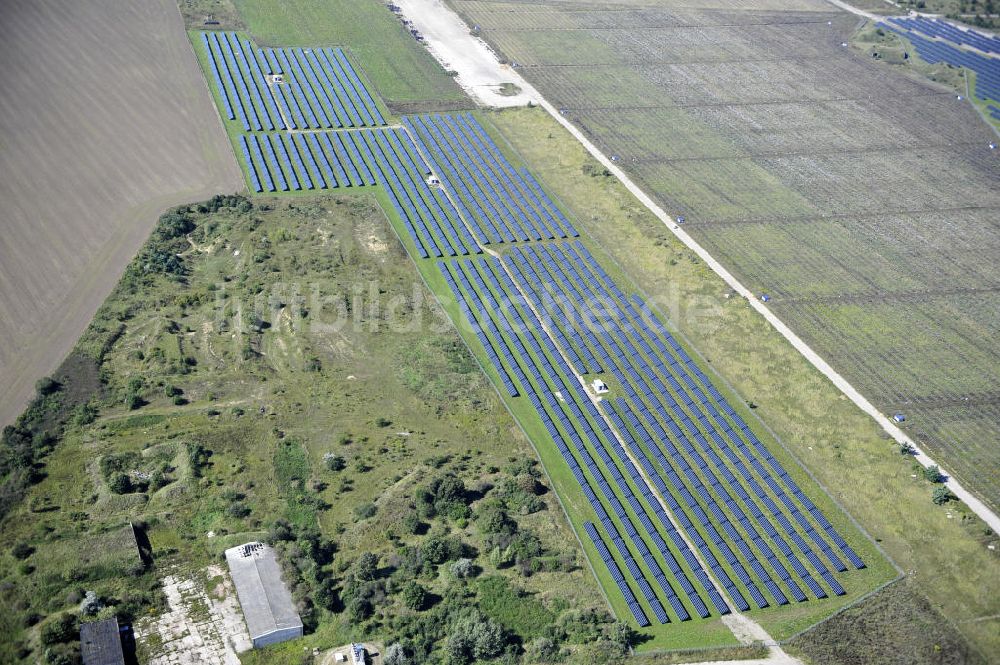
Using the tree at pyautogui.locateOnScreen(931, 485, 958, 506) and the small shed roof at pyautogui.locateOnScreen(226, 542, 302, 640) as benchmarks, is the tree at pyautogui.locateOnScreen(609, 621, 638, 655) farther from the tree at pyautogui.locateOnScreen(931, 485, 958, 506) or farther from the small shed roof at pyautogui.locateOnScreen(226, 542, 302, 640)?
the tree at pyautogui.locateOnScreen(931, 485, 958, 506)

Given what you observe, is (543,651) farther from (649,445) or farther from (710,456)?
(710,456)

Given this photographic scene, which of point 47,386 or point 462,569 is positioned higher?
point 47,386

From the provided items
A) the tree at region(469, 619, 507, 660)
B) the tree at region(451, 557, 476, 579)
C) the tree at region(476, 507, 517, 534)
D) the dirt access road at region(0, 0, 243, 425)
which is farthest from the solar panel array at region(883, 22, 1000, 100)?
the tree at region(469, 619, 507, 660)

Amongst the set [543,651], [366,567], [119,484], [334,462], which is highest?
[119,484]

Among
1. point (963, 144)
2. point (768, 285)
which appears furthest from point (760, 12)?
point (768, 285)

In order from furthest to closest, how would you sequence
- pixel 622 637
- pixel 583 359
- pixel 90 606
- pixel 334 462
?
pixel 583 359 < pixel 334 462 < pixel 622 637 < pixel 90 606

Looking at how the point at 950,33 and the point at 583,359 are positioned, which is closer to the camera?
the point at 583,359

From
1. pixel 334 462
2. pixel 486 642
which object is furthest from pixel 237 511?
pixel 486 642
